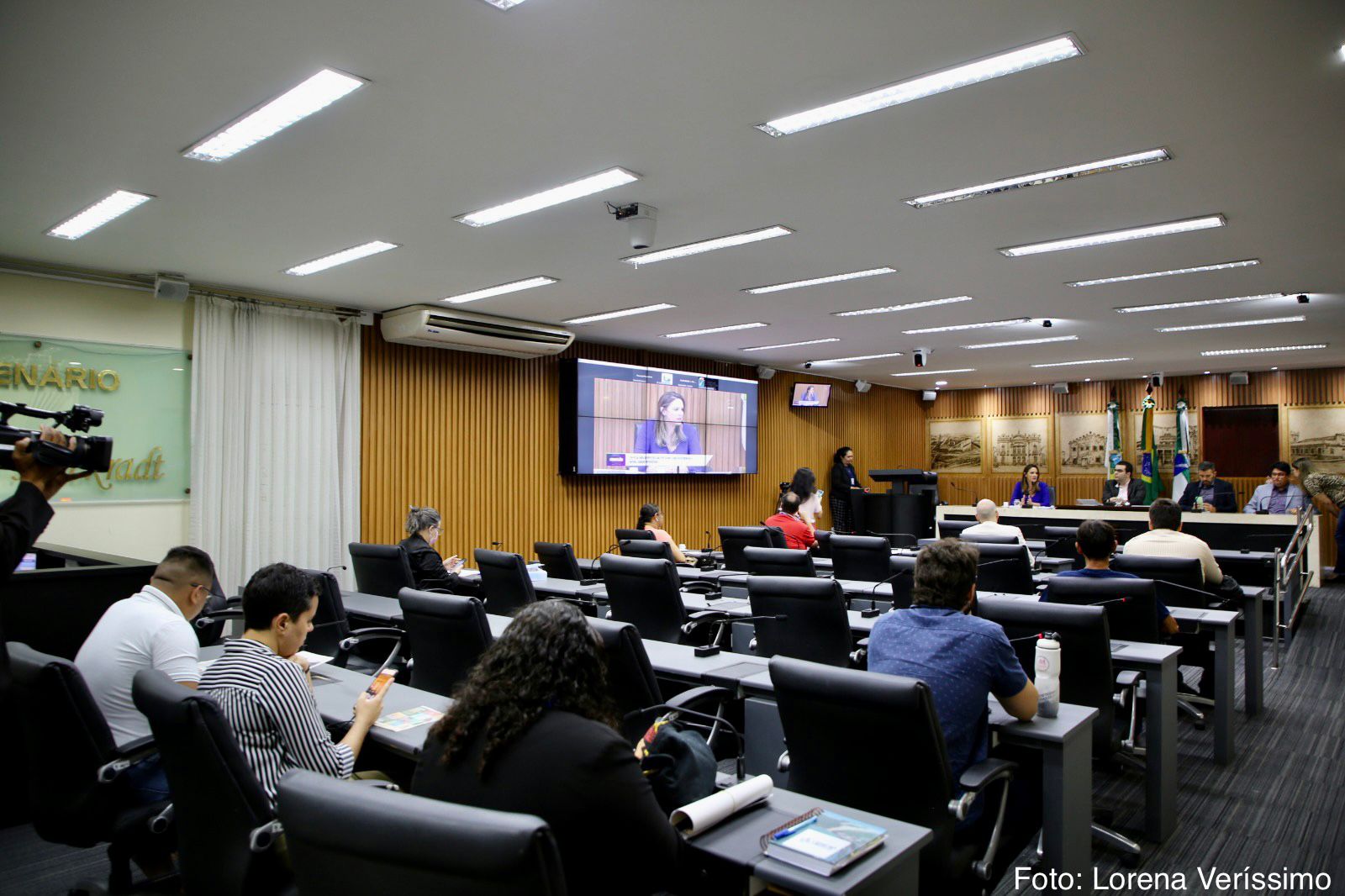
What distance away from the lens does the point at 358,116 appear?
360cm

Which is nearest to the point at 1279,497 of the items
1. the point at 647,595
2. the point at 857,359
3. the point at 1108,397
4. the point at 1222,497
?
the point at 1222,497

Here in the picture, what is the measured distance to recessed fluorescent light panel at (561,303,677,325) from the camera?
8016 millimetres

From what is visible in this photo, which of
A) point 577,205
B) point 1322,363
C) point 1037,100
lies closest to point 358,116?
point 577,205

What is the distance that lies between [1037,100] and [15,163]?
15.9 feet

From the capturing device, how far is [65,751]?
246cm

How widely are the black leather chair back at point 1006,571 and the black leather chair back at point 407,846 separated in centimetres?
470

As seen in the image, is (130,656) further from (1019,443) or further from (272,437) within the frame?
(1019,443)

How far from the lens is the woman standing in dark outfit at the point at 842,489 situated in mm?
13539

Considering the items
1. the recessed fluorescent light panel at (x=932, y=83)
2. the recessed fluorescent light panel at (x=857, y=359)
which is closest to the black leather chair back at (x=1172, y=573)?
the recessed fluorescent light panel at (x=932, y=83)

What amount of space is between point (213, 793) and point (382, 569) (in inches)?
153

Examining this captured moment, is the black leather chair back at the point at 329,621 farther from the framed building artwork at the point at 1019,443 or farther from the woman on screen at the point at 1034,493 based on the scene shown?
the framed building artwork at the point at 1019,443

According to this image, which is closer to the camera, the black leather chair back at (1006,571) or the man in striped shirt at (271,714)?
the man in striped shirt at (271,714)

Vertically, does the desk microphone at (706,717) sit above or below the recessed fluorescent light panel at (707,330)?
below

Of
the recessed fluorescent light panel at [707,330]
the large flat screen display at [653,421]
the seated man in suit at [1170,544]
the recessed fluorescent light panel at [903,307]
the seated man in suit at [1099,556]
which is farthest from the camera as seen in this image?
the large flat screen display at [653,421]
